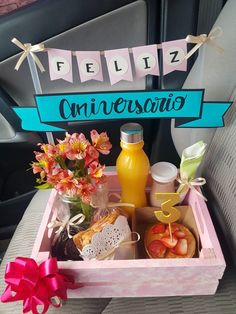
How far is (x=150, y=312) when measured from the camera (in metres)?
0.61

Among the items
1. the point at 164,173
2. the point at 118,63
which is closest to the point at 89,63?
the point at 118,63

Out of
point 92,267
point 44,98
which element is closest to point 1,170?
point 44,98

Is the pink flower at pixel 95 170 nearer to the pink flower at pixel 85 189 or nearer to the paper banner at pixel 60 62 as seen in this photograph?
the pink flower at pixel 85 189

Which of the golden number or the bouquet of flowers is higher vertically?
the bouquet of flowers

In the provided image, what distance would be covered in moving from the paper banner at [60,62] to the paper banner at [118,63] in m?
0.07

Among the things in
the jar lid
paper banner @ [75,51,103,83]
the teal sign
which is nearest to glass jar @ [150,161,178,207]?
the jar lid

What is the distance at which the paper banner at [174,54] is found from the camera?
23.1 inches

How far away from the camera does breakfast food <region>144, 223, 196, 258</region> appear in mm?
635

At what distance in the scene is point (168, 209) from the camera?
65 cm

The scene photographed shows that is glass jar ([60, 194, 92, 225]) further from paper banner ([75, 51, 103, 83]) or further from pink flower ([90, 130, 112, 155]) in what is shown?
paper banner ([75, 51, 103, 83])

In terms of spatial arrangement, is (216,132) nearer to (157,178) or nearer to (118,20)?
(157,178)

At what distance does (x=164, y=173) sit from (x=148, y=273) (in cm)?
21

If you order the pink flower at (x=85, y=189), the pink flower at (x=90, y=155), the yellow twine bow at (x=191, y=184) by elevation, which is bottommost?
the yellow twine bow at (x=191, y=184)

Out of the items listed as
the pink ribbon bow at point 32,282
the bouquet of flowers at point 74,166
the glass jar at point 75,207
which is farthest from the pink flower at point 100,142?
the pink ribbon bow at point 32,282
